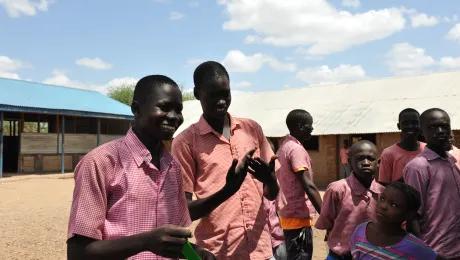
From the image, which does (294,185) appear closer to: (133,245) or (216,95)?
(216,95)

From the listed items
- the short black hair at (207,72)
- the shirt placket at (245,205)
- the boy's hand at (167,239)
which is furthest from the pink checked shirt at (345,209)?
the boy's hand at (167,239)

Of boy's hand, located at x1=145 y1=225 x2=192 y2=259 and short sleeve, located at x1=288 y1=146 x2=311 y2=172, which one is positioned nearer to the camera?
boy's hand, located at x1=145 y1=225 x2=192 y2=259

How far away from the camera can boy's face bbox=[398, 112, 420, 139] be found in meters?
3.92

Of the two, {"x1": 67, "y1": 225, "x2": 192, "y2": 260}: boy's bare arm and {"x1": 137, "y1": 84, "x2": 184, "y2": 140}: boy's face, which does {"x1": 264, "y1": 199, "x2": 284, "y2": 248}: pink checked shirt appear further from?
{"x1": 67, "y1": 225, "x2": 192, "y2": 260}: boy's bare arm

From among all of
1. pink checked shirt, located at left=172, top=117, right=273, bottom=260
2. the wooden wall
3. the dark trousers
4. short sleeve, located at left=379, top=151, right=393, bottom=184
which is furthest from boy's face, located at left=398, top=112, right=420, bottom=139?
the wooden wall

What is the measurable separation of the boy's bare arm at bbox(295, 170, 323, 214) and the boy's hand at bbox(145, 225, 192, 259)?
2.29m

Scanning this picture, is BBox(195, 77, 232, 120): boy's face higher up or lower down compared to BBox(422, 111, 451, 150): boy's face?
higher up

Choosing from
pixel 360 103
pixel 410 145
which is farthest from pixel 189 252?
pixel 360 103

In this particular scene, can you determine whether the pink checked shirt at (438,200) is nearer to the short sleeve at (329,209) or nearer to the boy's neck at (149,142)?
the short sleeve at (329,209)

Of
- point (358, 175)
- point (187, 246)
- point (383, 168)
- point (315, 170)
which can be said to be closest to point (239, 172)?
point (187, 246)

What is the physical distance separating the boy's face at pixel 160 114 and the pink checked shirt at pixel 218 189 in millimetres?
719

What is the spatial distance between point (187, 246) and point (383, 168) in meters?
2.95

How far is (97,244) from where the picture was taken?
1352 mm

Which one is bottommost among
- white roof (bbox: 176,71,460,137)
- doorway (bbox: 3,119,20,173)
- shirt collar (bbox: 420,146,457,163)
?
doorway (bbox: 3,119,20,173)
